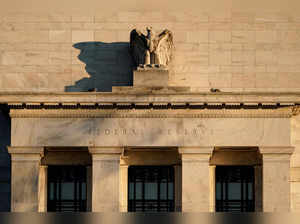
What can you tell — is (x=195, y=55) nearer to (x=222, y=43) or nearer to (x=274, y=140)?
(x=222, y=43)

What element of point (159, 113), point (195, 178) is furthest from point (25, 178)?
point (195, 178)

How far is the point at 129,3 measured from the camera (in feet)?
97.7

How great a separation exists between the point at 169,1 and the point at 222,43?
11.2 feet

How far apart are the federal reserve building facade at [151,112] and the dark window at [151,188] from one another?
0.15ft

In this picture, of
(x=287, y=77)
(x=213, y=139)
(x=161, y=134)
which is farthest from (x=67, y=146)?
(x=287, y=77)

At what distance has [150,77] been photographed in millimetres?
26156

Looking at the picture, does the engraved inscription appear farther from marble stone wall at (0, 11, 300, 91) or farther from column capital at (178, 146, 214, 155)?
marble stone wall at (0, 11, 300, 91)

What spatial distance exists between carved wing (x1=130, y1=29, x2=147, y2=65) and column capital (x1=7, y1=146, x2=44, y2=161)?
20.5 ft

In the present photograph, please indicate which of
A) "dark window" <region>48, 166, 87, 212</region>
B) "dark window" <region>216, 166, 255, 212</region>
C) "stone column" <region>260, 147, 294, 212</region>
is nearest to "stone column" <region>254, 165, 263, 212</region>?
"dark window" <region>216, 166, 255, 212</region>

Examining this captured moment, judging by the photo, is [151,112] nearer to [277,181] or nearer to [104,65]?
[104,65]

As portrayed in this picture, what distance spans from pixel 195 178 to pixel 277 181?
338 cm

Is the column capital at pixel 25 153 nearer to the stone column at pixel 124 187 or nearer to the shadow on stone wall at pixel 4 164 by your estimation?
the shadow on stone wall at pixel 4 164

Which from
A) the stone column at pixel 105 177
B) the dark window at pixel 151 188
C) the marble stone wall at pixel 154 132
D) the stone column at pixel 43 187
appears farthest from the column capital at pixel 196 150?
the stone column at pixel 43 187

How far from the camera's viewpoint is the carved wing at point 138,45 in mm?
26786
